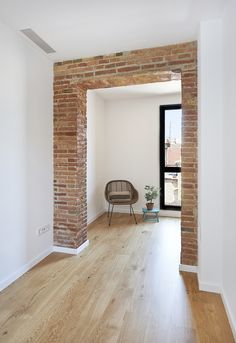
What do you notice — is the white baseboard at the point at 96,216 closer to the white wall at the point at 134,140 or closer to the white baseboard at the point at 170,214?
the white wall at the point at 134,140

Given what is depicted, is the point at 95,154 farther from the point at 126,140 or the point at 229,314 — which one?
the point at 229,314

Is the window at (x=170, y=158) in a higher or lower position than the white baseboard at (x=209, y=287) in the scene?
higher

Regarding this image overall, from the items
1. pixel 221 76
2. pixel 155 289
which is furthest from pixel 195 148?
pixel 155 289

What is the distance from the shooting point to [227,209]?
1985 mm

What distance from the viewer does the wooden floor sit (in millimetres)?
1731

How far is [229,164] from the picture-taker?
6.23 feet

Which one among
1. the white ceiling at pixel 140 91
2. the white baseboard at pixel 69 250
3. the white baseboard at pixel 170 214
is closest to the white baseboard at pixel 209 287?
the white baseboard at pixel 69 250

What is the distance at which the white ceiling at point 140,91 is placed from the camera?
4.39 meters

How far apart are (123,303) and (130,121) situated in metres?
4.02

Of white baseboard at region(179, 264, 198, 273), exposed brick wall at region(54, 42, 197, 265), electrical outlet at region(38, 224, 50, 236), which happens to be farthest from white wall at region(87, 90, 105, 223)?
white baseboard at region(179, 264, 198, 273)

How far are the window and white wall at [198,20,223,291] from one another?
2885mm

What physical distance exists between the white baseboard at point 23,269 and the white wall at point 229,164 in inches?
81.9

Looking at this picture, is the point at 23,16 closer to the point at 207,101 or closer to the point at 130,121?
the point at 207,101

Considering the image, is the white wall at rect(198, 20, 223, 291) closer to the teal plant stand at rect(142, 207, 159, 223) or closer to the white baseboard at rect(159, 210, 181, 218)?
the teal plant stand at rect(142, 207, 159, 223)
